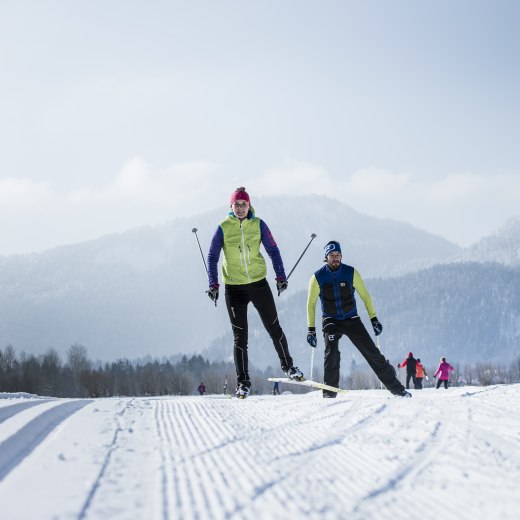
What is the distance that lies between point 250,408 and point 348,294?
3.10 meters

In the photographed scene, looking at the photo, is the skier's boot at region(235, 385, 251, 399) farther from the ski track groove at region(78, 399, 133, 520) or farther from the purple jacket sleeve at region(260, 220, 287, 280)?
the ski track groove at region(78, 399, 133, 520)

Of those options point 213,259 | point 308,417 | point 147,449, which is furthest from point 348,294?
point 147,449

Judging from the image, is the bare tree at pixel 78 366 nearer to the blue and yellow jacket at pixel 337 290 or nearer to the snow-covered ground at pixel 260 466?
the blue and yellow jacket at pixel 337 290

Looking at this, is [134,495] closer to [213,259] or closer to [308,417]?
[308,417]

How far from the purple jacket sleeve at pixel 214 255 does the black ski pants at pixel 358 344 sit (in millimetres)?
1708

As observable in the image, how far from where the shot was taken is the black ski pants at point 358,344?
823cm

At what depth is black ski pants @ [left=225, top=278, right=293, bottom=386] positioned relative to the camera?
27.1ft

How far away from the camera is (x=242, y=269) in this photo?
8.23 metres

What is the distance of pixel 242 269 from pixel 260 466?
5.42 m

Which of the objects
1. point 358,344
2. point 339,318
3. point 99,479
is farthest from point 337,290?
point 99,479

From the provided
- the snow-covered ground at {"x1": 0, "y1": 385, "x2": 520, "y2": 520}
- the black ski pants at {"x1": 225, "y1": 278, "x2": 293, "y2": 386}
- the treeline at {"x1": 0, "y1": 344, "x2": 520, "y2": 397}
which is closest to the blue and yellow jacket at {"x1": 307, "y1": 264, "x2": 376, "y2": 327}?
the black ski pants at {"x1": 225, "y1": 278, "x2": 293, "y2": 386}

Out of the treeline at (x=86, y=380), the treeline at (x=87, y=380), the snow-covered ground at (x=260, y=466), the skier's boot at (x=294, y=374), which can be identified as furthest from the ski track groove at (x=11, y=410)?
the treeline at (x=86, y=380)

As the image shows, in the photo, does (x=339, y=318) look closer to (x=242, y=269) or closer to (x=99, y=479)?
(x=242, y=269)

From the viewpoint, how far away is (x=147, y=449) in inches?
128
